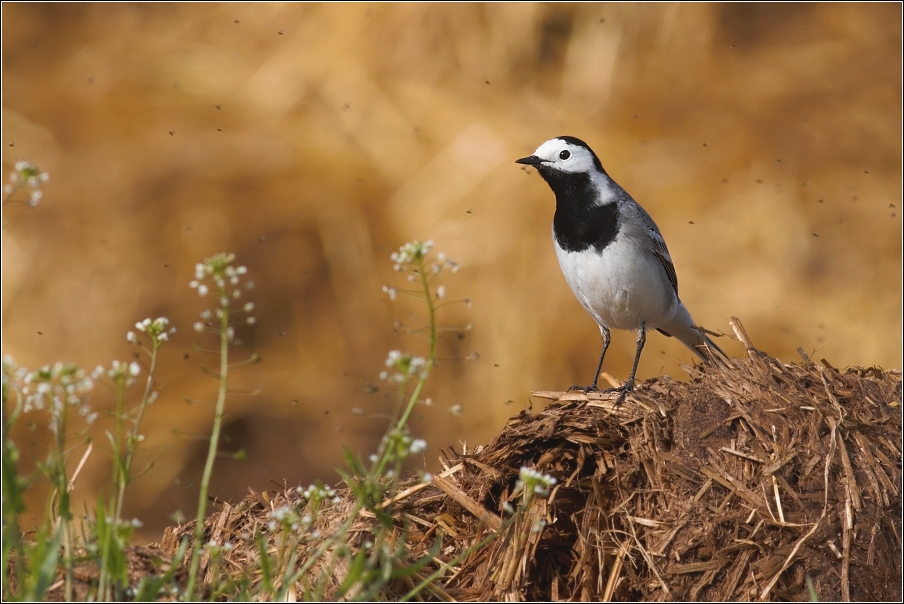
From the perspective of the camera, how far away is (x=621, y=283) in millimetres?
4262

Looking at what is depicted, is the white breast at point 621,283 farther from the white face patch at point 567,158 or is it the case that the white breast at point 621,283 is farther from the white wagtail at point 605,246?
the white face patch at point 567,158

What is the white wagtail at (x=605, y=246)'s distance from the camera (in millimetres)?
4250

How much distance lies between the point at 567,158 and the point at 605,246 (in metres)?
0.52

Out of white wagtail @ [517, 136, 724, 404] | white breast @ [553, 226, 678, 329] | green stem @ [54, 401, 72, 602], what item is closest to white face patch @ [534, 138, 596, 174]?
white wagtail @ [517, 136, 724, 404]

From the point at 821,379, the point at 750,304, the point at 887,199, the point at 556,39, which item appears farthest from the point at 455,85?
the point at 821,379

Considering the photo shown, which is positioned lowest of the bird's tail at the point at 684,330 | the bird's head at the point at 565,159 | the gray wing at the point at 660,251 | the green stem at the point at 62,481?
the green stem at the point at 62,481

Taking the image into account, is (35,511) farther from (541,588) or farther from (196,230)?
(541,588)

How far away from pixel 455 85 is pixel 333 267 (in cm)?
157

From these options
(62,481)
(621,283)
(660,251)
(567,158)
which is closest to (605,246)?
(621,283)

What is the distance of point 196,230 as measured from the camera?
6.64 metres

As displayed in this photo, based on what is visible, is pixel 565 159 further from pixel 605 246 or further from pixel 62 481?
pixel 62 481

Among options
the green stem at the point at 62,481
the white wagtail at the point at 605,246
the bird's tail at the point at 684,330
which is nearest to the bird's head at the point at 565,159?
the white wagtail at the point at 605,246

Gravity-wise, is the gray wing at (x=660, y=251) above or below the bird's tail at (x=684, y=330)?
above

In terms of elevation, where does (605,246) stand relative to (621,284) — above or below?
above
